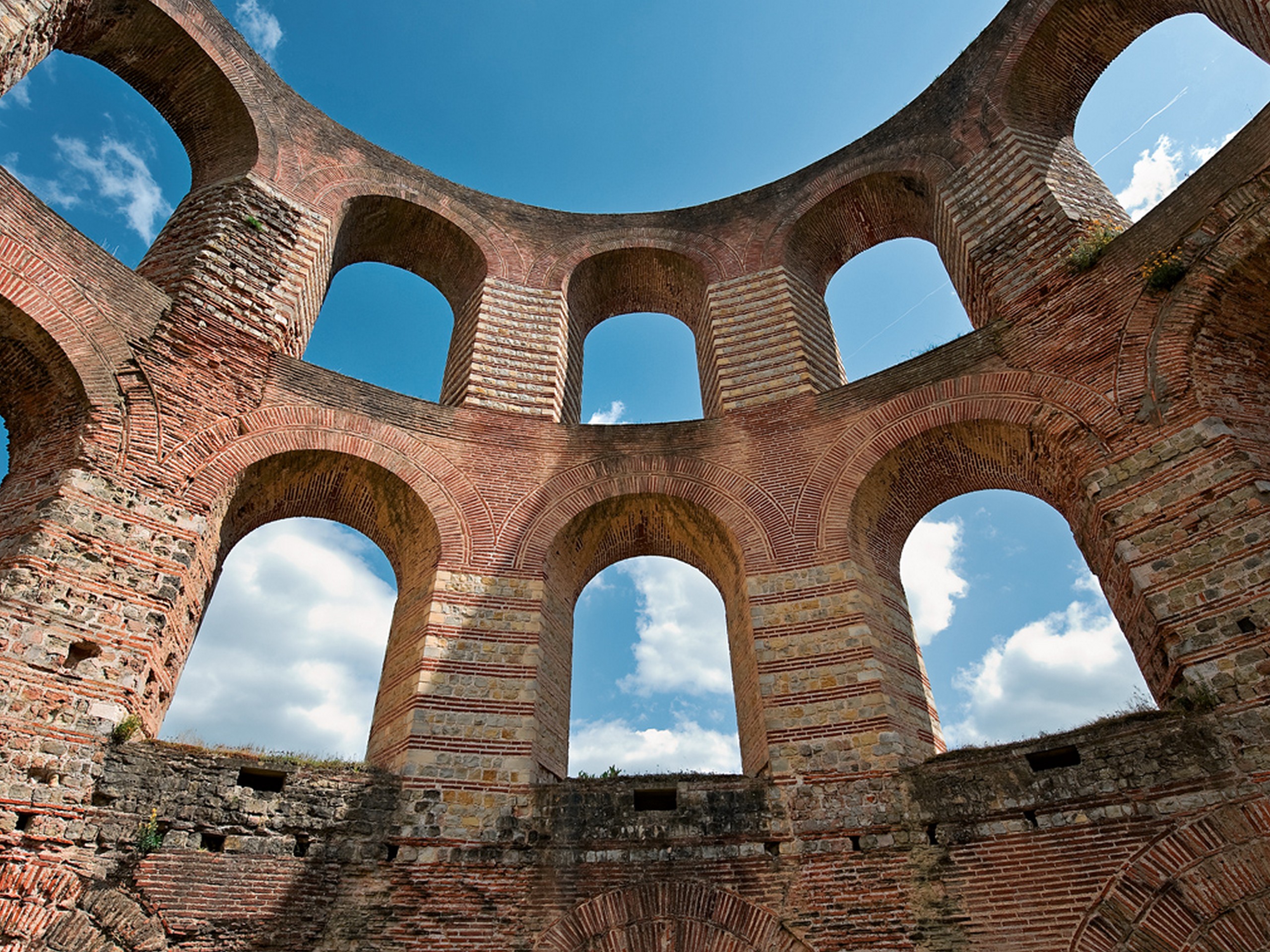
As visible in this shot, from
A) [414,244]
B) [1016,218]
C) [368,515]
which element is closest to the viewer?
[368,515]

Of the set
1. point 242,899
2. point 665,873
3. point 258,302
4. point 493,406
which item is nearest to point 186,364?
point 258,302

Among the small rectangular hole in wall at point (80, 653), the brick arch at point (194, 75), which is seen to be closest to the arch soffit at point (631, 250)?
the brick arch at point (194, 75)

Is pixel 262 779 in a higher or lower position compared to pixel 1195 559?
lower

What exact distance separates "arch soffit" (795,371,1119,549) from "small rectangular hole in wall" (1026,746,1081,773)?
2.82 metres

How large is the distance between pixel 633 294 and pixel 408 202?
155 inches

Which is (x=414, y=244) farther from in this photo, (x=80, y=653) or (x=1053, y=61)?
(x=1053, y=61)

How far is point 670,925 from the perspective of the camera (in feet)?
21.4

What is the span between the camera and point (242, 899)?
20.4 feet

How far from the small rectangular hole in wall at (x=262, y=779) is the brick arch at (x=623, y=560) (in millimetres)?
2232

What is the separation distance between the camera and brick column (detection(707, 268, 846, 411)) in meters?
10.8

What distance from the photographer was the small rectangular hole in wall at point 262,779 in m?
6.88

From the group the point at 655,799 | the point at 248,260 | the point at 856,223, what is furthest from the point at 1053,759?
the point at 248,260

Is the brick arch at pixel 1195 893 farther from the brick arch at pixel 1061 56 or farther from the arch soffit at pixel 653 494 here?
the brick arch at pixel 1061 56

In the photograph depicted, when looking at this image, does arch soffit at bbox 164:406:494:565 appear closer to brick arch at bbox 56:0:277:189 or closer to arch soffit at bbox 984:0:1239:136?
brick arch at bbox 56:0:277:189
